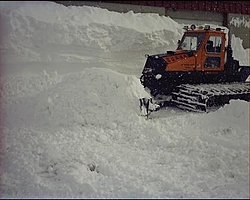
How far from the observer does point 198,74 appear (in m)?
2.28

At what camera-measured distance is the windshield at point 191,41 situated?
2.22 meters

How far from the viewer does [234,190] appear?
202cm

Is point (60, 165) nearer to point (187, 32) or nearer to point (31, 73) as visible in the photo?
point (31, 73)

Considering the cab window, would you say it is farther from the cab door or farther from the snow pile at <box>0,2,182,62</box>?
the snow pile at <box>0,2,182,62</box>

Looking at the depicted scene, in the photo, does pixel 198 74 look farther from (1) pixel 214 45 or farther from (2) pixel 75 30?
(2) pixel 75 30

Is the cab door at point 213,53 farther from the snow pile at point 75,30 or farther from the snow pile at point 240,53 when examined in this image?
the snow pile at point 75,30

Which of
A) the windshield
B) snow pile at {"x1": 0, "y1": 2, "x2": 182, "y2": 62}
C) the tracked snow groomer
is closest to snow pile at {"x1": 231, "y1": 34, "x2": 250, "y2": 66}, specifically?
the tracked snow groomer

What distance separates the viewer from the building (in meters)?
2.13

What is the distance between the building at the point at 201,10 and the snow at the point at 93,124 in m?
0.04

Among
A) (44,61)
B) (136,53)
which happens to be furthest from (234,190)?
(44,61)

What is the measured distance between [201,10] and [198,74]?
0.35 meters

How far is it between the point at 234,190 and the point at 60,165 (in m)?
0.87

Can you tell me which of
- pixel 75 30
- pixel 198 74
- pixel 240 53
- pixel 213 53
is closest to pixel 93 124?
pixel 75 30

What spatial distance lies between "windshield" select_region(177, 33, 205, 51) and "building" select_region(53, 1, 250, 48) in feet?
0.23
